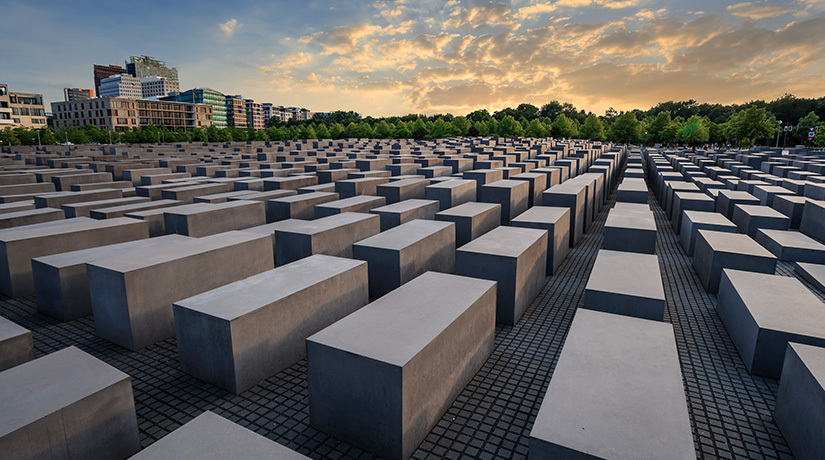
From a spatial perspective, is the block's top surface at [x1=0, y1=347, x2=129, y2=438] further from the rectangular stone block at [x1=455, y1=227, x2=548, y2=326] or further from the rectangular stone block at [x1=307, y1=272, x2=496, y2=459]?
the rectangular stone block at [x1=455, y1=227, x2=548, y2=326]

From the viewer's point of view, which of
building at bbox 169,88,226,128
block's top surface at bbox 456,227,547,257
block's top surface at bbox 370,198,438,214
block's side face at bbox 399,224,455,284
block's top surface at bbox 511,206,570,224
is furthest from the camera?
building at bbox 169,88,226,128

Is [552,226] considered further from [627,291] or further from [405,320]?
[405,320]

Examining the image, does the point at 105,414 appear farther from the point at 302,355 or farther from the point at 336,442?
the point at 302,355

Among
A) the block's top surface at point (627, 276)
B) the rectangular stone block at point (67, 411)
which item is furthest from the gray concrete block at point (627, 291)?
the rectangular stone block at point (67, 411)

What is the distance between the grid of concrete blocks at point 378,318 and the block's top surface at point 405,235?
89mm

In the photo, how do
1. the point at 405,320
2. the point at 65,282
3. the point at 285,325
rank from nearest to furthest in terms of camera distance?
the point at 405,320 → the point at 285,325 → the point at 65,282

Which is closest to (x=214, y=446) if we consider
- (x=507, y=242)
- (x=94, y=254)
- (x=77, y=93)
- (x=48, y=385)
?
(x=48, y=385)

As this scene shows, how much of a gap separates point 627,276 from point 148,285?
906cm

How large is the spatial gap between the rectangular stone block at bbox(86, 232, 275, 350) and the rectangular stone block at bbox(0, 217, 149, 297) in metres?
3.21

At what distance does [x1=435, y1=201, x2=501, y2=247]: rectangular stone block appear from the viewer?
12.6 m

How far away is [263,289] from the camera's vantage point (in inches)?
289

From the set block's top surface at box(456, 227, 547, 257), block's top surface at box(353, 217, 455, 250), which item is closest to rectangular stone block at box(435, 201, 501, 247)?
block's top surface at box(353, 217, 455, 250)

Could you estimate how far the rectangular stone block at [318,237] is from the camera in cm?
1078

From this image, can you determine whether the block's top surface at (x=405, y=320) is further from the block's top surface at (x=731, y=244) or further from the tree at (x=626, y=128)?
the tree at (x=626, y=128)
